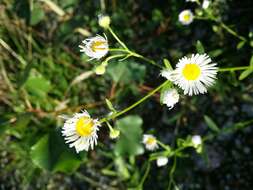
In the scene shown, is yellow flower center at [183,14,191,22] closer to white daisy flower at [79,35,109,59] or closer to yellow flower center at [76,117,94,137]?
white daisy flower at [79,35,109,59]

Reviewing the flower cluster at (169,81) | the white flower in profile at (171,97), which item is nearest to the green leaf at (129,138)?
the flower cluster at (169,81)

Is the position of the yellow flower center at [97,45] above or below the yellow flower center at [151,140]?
below

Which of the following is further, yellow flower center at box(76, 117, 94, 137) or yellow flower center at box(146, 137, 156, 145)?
yellow flower center at box(146, 137, 156, 145)

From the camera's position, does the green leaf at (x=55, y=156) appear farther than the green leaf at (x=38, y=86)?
No

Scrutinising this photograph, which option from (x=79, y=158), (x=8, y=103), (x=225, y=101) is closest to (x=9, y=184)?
(x=8, y=103)

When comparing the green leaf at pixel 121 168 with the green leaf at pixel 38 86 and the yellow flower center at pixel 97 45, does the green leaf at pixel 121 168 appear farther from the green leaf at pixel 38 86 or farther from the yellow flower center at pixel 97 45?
the yellow flower center at pixel 97 45

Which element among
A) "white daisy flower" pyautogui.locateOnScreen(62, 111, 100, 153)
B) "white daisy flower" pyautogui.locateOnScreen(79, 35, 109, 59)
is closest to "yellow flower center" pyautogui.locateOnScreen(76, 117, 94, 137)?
"white daisy flower" pyautogui.locateOnScreen(62, 111, 100, 153)

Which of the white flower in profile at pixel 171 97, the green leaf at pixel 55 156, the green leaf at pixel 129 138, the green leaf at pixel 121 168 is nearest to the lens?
the white flower in profile at pixel 171 97

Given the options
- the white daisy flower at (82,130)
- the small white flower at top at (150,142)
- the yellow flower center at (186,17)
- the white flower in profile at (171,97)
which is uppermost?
the yellow flower center at (186,17)
